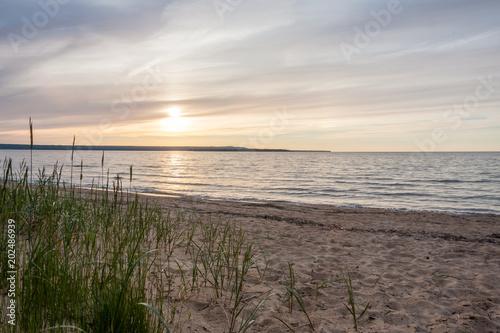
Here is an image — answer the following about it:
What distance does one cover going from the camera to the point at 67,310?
8.00ft

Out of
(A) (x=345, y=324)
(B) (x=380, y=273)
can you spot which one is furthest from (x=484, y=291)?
(A) (x=345, y=324)

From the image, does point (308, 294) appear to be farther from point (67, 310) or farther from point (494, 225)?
point (494, 225)

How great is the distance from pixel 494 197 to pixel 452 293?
18801 mm

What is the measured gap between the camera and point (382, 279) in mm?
4852

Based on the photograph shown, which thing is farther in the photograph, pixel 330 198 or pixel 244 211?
pixel 330 198

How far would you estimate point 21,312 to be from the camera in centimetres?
226

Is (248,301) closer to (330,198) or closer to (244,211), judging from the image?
(244,211)

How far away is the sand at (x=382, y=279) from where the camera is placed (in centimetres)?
346

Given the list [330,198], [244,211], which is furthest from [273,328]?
[330,198]

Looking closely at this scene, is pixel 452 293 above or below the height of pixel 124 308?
below

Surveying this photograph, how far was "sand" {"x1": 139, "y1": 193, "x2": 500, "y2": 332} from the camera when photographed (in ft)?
11.3

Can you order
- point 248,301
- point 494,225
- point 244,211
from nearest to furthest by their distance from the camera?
point 248,301
point 494,225
point 244,211

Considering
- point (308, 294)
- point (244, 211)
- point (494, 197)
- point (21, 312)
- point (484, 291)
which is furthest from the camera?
point (494, 197)

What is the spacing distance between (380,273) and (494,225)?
8252 millimetres
